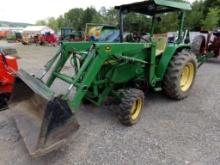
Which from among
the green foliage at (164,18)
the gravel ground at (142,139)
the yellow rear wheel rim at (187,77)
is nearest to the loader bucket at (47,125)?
the gravel ground at (142,139)

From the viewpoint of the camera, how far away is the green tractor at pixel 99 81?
7.25ft

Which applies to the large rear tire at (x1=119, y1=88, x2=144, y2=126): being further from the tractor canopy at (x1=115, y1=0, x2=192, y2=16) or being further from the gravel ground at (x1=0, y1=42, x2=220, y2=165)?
the tractor canopy at (x1=115, y1=0, x2=192, y2=16)

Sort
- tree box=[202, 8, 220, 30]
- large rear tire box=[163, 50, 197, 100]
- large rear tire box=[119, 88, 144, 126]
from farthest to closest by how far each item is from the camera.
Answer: tree box=[202, 8, 220, 30]
large rear tire box=[163, 50, 197, 100]
large rear tire box=[119, 88, 144, 126]

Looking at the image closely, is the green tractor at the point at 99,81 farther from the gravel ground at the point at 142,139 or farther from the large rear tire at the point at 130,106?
the gravel ground at the point at 142,139

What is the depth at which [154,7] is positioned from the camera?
12.8ft

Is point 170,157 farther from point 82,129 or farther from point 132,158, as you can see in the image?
point 82,129

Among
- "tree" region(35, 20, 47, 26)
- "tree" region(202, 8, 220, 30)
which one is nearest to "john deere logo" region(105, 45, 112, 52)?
"tree" region(202, 8, 220, 30)

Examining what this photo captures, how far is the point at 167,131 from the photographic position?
2.99 metres

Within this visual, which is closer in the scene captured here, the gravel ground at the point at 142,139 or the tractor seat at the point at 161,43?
the gravel ground at the point at 142,139

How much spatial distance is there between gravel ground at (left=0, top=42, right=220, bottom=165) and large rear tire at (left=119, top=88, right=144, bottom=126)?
0.11 metres

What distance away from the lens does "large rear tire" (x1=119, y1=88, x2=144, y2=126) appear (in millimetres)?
2963

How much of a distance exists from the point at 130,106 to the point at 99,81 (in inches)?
23.8

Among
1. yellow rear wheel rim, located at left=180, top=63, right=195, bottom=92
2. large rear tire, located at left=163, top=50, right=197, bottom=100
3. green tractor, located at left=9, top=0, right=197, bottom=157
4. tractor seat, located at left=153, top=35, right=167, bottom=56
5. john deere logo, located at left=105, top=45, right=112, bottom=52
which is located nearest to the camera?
green tractor, located at left=9, top=0, right=197, bottom=157

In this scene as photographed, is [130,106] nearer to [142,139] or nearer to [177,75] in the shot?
[142,139]
